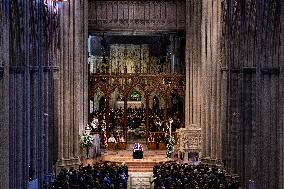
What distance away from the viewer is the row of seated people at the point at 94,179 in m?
20.0

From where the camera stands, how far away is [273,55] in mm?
20891

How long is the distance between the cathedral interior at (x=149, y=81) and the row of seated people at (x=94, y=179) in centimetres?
165

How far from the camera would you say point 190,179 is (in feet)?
69.4

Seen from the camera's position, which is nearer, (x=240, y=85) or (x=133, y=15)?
(x=240, y=85)

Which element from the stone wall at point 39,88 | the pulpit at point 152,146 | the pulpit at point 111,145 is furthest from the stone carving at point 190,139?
the pulpit at point 111,145

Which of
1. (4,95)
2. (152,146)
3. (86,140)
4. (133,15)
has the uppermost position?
(133,15)

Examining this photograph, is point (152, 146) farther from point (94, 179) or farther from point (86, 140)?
point (94, 179)

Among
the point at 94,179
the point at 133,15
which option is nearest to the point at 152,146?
the point at 133,15

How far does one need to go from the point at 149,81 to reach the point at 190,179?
17022 mm

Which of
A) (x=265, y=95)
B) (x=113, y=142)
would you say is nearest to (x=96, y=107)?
(x=113, y=142)

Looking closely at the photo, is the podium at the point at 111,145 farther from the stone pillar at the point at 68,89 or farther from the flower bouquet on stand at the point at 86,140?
the stone pillar at the point at 68,89

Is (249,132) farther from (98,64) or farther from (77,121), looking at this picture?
(98,64)

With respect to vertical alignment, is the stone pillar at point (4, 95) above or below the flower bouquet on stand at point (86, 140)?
above

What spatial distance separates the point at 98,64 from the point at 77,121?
17837 mm
